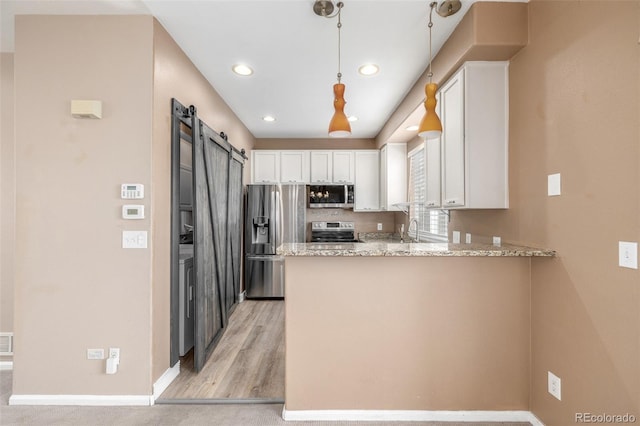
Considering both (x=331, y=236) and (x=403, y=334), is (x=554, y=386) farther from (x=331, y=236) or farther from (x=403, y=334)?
(x=331, y=236)

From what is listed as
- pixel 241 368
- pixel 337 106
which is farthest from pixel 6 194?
pixel 337 106

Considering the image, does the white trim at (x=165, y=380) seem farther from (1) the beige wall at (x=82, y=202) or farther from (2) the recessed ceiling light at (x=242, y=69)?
(2) the recessed ceiling light at (x=242, y=69)

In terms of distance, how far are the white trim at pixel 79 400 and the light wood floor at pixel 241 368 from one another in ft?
0.69

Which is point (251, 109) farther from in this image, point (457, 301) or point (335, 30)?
point (457, 301)

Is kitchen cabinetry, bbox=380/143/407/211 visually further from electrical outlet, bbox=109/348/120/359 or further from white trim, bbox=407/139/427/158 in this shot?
electrical outlet, bbox=109/348/120/359

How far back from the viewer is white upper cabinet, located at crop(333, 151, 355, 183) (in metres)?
4.70

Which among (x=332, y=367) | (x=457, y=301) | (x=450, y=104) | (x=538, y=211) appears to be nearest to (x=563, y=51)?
(x=450, y=104)

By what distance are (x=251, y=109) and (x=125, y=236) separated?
2.26 metres

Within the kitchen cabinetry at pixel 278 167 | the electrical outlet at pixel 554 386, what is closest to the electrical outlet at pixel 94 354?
the electrical outlet at pixel 554 386

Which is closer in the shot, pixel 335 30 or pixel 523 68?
pixel 523 68

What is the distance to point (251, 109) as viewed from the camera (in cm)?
356

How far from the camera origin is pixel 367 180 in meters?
4.70

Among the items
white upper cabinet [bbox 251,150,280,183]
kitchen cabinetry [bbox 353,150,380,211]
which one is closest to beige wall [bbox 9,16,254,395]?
white upper cabinet [bbox 251,150,280,183]

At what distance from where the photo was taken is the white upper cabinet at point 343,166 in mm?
4695
